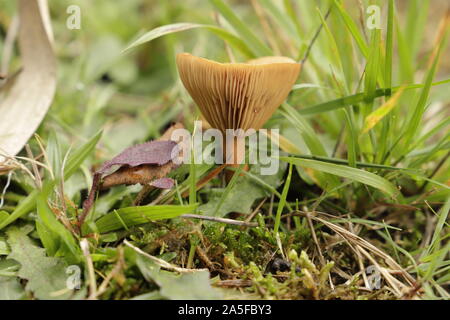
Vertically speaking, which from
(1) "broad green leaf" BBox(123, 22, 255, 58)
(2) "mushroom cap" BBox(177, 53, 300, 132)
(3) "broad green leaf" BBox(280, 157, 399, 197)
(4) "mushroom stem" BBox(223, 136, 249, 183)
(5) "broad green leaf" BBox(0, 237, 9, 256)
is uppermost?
(1) "broad green leaf" BBox(123, 22, 255, 58)

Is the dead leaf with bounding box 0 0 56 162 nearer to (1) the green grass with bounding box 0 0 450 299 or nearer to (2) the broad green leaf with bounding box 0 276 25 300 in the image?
(1) the green grass with bounding box 0 0 450 299

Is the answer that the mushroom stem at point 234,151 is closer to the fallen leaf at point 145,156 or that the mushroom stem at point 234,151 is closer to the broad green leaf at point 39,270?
the fallen leaf at point 145,156

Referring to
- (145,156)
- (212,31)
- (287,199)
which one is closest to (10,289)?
(145,156)

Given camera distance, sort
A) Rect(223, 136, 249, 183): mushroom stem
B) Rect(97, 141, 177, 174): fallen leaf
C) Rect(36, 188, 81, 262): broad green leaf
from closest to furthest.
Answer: Rect(36, 188, 81, 262): broad green leaf < Rect(97, 141, 177, 174): fallen leaf < Rect(223, 136, 249, 183): mushroom stem

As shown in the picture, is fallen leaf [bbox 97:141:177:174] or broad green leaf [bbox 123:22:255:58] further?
broad green leaf [bbox 123:22:255:58]

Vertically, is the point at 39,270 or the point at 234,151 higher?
the point at 234,151

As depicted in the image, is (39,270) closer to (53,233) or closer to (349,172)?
(53,233)

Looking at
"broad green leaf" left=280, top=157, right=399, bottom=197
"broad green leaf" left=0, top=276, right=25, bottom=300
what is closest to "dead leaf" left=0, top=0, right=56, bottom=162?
"broad green leaf" left=0, top=276, right=25, bottom=300

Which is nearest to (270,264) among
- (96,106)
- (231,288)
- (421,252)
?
(231,288)

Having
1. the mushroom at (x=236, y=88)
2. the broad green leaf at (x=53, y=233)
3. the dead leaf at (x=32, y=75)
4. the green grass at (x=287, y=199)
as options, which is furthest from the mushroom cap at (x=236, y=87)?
the dead leaf at (x=32, y=75)
